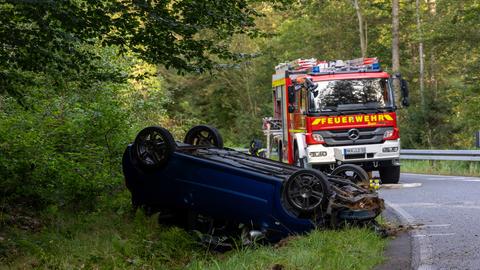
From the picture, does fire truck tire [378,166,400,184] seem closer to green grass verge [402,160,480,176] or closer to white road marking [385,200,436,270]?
green grass verge [402,160,480,176]

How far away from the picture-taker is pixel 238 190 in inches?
309

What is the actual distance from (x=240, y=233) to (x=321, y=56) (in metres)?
33.1

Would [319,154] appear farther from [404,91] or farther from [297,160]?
[404,91]

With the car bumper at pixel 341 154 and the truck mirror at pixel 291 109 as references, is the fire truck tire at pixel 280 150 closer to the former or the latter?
the truck mirror at pixel 291 109

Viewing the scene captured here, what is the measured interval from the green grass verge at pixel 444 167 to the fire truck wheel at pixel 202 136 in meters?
10.1

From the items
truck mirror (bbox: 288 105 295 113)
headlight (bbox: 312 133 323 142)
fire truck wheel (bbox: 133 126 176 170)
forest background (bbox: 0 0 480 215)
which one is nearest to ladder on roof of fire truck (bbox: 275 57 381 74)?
truck mirror (bbox: 288 105 295 113)

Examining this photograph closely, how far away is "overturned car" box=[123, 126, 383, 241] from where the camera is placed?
763 cm

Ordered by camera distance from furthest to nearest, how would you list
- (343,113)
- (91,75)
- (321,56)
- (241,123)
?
1. (241,123)
2. (321,56)
3. (343,113)
4. (91,75)

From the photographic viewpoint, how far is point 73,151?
10500 millimetres

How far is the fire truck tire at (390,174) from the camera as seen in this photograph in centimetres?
1559

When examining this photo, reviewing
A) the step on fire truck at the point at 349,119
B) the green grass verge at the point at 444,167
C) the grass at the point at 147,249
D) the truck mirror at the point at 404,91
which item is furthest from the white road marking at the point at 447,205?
the green grass verge at the point at 444,167

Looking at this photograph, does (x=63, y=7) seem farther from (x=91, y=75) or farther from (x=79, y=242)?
(x=79, y=242)

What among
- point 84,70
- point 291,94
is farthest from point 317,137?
point 84,70

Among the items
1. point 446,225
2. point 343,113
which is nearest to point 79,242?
point 446,225
